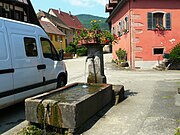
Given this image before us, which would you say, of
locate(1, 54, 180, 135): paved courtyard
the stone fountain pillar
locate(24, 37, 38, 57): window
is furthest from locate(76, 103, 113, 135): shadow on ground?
locate(24, 37, 38, 57): window

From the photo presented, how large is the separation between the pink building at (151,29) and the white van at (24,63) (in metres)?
10.7

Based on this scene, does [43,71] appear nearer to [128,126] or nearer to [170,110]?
[128,126]

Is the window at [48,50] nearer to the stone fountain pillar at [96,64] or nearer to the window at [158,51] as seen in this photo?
the stone fountain pillar at [96,64]

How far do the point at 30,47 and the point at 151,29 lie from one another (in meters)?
12.6

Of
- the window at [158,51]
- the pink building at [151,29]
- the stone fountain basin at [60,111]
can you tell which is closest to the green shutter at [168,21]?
the pink building at [151,29]

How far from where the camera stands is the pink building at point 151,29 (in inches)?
692

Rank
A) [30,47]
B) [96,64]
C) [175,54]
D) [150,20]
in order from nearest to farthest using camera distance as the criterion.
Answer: [30,47]
[96,64]
[175,54]
[150,20]

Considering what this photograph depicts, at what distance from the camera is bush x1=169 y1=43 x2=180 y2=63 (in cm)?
1666

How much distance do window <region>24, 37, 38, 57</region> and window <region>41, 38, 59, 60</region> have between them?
18.4 inches

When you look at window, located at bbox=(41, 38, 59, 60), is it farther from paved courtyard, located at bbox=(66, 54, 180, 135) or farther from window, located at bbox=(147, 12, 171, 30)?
window, located at bbox=(147, 12, 171, 30)

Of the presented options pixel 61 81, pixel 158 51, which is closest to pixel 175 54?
pixel 158 51

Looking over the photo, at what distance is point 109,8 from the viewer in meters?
29.0

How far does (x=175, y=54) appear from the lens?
16.8 metres

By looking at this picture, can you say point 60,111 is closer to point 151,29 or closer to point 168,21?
point 151,29
